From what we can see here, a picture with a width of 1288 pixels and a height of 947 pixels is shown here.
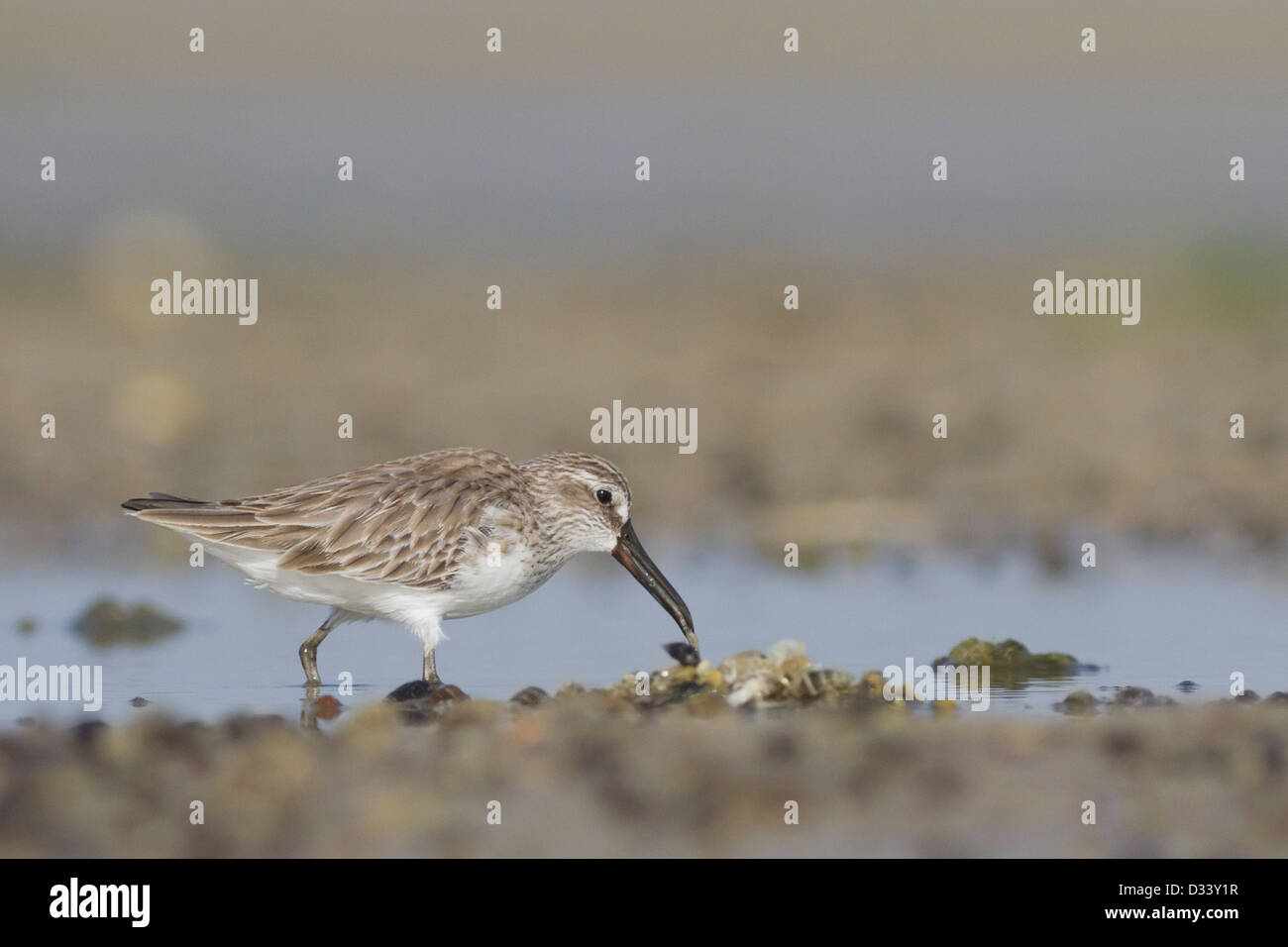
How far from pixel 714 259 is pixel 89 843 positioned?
2060 centimetres

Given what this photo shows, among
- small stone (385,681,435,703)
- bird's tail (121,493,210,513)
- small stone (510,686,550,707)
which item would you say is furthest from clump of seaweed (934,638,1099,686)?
bird's tail (121,493,210,513)

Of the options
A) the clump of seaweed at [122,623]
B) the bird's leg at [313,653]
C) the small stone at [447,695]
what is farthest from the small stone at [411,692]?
the clump of seaweed at [122,623]

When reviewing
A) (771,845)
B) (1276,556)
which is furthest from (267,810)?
(1276,556)

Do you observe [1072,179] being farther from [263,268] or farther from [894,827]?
[894,827]

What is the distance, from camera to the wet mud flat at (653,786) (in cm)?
812

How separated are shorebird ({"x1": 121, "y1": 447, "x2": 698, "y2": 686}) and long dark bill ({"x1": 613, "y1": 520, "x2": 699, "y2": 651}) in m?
0.55

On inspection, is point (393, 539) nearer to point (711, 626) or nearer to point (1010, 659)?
point (711, 626)

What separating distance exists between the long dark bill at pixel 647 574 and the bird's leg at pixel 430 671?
5.13 ft

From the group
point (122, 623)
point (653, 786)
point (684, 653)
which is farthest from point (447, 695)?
point (122, 623)

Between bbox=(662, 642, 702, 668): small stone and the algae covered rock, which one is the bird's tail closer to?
bbox=(662, 642, 702, 668): small stone

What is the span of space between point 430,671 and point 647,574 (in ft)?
5.80

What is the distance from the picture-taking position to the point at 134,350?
21.5 m

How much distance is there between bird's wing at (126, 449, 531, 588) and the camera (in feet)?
35.7

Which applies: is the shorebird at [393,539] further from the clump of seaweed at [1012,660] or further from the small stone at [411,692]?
the clump of seaweed at [1012,660]
